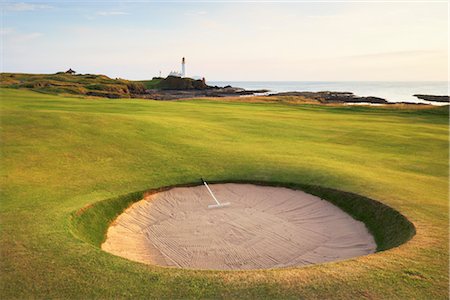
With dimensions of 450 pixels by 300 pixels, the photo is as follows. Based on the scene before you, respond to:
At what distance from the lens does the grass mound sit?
871 centimetres

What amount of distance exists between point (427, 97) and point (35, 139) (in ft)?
341

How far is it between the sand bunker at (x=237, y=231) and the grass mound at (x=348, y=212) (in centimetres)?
22

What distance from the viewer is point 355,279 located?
6203 millimetres

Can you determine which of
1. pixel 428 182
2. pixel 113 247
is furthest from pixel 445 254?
pixel 113 247

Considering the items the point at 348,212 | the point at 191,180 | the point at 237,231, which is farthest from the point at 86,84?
the point at 348,212

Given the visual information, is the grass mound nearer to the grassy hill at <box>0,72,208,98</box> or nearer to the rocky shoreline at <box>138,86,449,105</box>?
the grassy hill at <box>0,72,208,98</box>

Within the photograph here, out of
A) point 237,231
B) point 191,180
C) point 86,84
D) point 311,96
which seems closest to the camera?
point 237,231

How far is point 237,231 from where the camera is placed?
975 centimetres

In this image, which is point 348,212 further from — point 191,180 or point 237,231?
point 191,180

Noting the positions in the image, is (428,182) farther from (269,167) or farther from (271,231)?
(271,231)

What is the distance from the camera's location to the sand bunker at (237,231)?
27.8 feet

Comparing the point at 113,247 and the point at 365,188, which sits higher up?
the point at 365,188

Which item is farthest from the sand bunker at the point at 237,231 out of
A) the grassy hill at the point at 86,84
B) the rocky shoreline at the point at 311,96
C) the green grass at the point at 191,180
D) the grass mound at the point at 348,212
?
the rocky shoreline at the point at 311,96

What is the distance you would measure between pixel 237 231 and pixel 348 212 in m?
3.33
